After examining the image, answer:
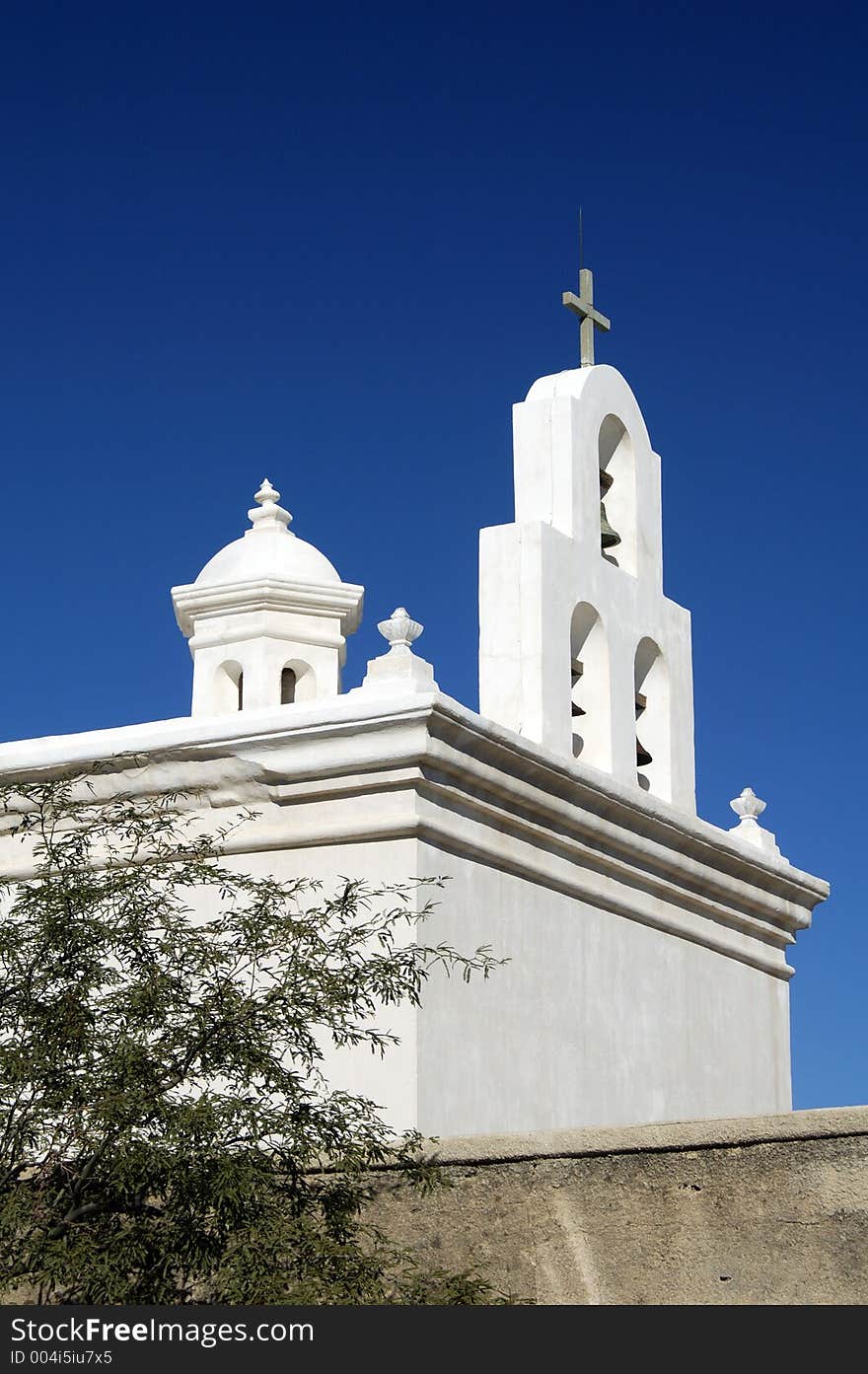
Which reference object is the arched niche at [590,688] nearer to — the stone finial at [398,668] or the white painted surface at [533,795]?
the white painted surface at [533,795]

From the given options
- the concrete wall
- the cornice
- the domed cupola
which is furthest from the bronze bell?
the concrete wall

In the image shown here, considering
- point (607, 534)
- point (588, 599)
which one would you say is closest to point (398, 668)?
point (588, 599)

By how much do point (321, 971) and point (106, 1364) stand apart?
1.77 metres

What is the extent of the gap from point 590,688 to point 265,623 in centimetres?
242

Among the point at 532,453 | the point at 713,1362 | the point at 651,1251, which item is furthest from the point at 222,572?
the point at 713,1362

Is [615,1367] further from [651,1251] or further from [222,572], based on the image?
[222,572]

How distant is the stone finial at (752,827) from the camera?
13.6 m

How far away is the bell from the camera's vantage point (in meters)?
13.6

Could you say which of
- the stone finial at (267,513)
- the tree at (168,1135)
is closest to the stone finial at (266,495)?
the stone finial at (267,513)

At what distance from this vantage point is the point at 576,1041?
1124 centimetres

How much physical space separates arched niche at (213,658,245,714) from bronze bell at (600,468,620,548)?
262 centimetres

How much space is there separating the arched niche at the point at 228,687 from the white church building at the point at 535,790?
0.02 metres

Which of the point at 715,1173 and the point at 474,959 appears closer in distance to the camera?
the point at 715,1173

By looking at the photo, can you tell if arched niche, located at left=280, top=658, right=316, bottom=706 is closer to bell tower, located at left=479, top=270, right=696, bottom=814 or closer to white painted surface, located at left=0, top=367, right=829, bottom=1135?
white painted surface, located at left=0, top=367, right=829, bottom=1135
